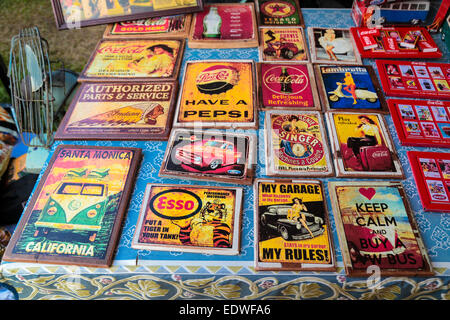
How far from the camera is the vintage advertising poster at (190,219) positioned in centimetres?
109

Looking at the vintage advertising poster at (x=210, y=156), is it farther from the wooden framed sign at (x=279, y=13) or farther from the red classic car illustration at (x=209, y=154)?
the wooden framed sign at (x=279, y=13)

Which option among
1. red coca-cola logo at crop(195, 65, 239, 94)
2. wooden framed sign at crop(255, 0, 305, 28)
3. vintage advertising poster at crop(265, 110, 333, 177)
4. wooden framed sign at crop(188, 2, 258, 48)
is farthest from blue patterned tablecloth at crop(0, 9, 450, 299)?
wooden framed sign at crop(255, 0, 305, 28)

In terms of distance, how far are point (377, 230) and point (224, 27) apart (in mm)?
1361

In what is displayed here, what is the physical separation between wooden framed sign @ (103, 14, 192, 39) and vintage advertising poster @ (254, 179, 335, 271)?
1.11 meters

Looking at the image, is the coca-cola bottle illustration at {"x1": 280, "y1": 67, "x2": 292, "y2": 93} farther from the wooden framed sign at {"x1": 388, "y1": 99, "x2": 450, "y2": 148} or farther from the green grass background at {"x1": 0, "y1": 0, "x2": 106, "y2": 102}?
the green grass background at {"x1": 0, "y1": 0, "x2": 106, "y2": 102}

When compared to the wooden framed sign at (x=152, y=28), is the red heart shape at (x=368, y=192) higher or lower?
lower

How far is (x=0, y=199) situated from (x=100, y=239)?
3.75ft

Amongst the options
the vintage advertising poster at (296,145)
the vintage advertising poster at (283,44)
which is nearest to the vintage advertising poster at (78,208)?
the vintage advertising poster at (296,145)

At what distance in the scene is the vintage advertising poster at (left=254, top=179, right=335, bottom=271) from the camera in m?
1.05

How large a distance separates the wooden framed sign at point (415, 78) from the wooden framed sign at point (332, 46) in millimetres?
155

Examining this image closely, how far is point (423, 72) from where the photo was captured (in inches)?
63.4

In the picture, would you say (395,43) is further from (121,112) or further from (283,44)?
(121,112)

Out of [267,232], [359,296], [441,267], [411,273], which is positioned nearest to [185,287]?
[267,232]

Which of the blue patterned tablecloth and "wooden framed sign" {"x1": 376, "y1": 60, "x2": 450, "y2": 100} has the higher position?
"wooden framed sign" {"x1": 376, "y1": 60, "x2": 450, "y2": 100}
